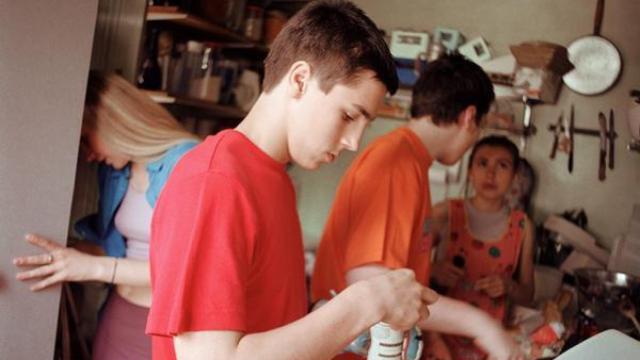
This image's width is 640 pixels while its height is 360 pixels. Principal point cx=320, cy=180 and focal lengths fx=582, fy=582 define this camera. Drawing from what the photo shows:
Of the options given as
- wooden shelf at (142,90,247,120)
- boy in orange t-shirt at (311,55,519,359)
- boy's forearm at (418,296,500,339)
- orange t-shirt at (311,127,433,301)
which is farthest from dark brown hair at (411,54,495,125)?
wooden shelf at (142,90,247,120)

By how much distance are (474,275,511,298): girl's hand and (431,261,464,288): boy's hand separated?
0.09 meters

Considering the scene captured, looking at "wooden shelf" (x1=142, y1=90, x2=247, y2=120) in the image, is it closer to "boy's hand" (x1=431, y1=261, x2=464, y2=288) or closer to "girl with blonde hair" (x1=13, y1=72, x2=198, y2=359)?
"girl with blonde hair" (x1=13, y1=72, x2=198, y2=359)

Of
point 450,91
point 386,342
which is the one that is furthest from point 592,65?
point 386,342

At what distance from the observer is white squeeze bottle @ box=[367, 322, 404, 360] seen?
2.89 ft

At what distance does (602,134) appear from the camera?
2.70 meters

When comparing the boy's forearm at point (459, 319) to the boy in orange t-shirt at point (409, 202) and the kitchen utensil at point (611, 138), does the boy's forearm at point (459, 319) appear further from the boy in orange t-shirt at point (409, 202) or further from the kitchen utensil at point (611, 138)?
the kitchen utensil at point (611, 138)

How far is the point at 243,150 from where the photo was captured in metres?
0.88

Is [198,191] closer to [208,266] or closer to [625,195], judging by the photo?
[208,266]

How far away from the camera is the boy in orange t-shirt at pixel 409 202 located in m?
1.21

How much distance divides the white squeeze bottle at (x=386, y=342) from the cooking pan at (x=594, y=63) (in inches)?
90.3

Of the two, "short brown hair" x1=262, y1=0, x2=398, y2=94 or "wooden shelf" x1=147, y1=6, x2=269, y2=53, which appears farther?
"wooden shelf" x1=147, y1=6, x2=269, y2=53

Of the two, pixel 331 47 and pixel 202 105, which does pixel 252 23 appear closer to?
pixel 202 105

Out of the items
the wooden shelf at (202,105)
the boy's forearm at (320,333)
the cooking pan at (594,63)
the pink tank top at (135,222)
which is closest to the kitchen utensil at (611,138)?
the cooking pan at (594,63)

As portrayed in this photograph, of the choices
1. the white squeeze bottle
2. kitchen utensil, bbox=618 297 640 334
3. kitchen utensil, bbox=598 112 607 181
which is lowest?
kitchen utensil, bbox=618 297 640 334
